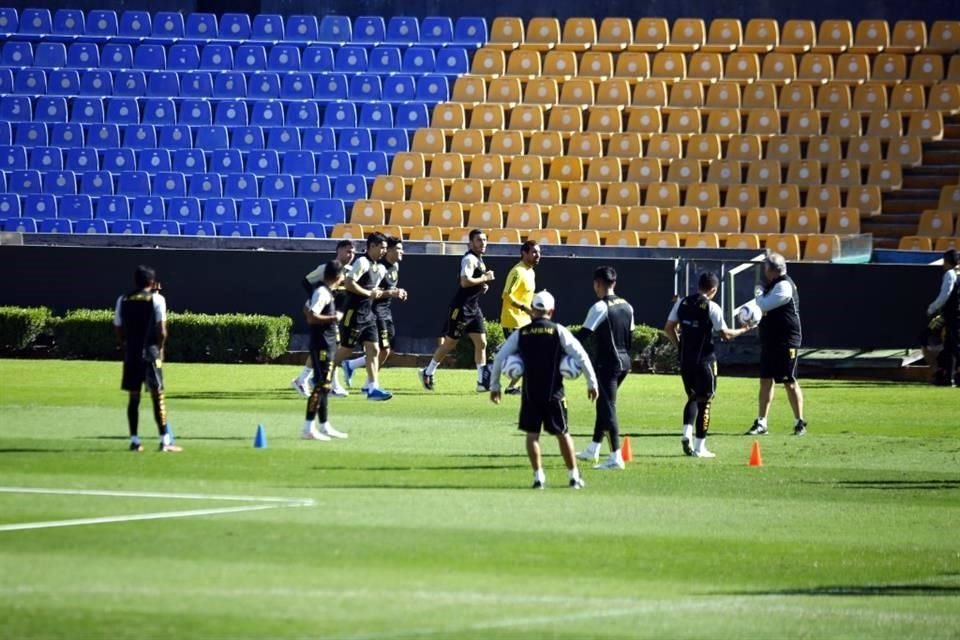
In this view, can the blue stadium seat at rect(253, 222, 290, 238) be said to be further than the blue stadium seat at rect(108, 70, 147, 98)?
No

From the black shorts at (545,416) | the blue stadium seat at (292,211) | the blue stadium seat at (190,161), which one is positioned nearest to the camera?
the black shorts at (545,416)

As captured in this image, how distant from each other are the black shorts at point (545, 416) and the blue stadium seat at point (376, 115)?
2514cm

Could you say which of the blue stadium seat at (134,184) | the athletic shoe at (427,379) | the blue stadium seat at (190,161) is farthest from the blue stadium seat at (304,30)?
the athletic shoe at (427,379)

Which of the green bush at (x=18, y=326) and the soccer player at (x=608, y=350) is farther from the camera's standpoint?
the green bush at (x=18, y=326)

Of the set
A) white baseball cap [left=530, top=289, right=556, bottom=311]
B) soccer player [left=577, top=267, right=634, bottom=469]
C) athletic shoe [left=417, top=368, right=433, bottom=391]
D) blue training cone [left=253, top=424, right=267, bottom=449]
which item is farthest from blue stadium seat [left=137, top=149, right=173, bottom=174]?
white baseball cap [left=530, top=289, right=556, bottom=311]

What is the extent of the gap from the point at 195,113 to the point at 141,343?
23.7 meters

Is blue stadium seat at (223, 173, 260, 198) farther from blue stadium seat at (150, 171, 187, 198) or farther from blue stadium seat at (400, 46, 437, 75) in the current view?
blue stadium seat at (400, 46, 437, 75)

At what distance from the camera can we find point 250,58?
42594 millimetres

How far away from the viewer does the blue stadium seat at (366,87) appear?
41.4 metres

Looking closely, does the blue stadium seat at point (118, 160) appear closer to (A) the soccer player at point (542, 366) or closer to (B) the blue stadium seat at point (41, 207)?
(B) the blue stadium seat at point (41, 207)

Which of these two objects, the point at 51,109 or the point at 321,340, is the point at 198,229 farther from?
the point at 321,340

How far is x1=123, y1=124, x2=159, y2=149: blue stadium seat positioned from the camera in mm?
40594

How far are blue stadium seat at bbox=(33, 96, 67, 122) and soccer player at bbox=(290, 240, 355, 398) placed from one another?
57.9ft

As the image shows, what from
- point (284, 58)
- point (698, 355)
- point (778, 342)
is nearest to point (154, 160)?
point (284, 58)
